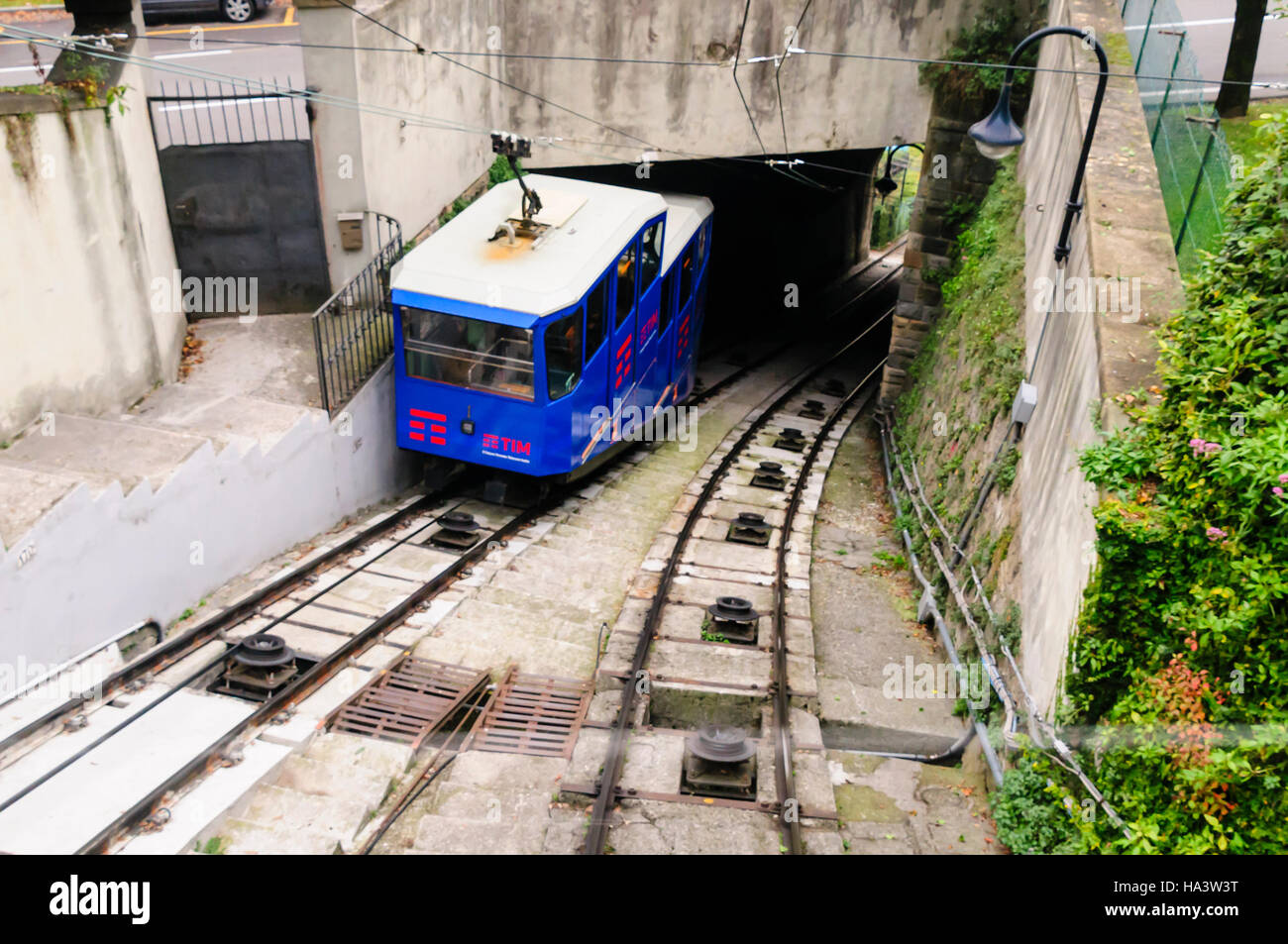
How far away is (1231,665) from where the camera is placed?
16.7 feet

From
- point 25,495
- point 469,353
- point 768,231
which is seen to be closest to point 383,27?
point 469,353

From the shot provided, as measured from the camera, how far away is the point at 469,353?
1124 cm

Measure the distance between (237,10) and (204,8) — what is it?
0.63 metres

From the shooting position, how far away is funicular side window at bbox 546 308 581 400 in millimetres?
10844

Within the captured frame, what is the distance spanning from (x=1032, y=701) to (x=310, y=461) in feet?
25.7

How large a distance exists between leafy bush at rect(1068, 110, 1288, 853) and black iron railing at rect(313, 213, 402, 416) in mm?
8343

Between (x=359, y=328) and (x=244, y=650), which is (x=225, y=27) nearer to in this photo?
(x=359, y=328)

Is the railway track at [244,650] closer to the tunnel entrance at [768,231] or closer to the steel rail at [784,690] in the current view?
the steel rail at [784,690]

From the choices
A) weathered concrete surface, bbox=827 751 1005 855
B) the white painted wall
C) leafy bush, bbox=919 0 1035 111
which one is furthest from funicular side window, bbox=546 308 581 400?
leafy bush, bbox=919 0 1035 111

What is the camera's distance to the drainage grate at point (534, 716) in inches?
306

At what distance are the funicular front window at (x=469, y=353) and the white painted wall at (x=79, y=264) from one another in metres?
2.89

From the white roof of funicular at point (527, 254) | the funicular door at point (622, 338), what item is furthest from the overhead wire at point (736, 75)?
the funicular door at point (622, 338)

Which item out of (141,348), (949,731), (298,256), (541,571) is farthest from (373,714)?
(298,256)

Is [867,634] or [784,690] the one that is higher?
[784,690]
